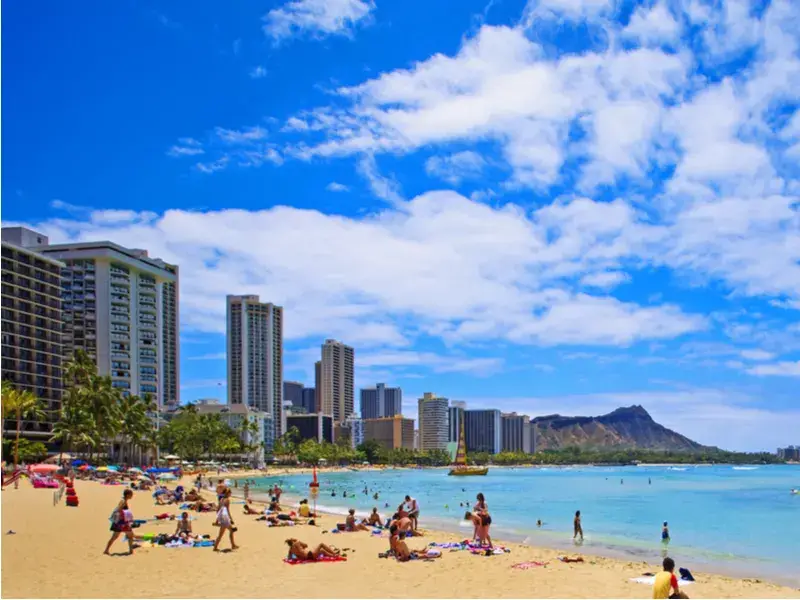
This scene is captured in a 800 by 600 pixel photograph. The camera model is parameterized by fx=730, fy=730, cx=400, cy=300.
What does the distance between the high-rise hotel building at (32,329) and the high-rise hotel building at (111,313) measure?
14.6m

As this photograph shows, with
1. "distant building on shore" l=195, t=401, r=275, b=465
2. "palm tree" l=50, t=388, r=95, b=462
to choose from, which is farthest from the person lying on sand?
"distant building on shore" l=195, t=401, r=275, b=465

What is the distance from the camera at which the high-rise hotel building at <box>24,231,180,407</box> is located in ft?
341

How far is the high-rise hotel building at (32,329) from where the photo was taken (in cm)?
8081

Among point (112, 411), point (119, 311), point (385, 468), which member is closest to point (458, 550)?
point (112, 411)

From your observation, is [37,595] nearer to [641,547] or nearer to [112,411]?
[641,547]

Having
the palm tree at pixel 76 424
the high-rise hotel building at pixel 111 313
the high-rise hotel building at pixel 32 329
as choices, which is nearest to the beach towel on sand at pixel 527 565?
the palm tree at pixel 76 424

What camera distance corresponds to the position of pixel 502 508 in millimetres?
49969

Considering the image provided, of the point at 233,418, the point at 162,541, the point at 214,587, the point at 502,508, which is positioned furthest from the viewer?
the point at 233,418

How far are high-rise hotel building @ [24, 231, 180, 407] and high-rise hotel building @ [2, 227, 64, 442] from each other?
14630 millimetres

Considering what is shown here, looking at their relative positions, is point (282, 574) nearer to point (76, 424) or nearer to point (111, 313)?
point (76, 424)

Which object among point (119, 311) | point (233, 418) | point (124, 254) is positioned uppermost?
point (124, 254)

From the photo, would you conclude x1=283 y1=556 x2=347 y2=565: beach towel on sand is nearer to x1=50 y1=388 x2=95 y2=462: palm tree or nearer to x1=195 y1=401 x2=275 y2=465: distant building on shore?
x1=50 y1=388 x2=95 y2=462: palm tree

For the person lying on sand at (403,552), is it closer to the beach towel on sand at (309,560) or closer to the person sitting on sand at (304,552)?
the beach towel on sand at (309,560)

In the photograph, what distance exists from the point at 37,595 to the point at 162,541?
7018 millimetres
